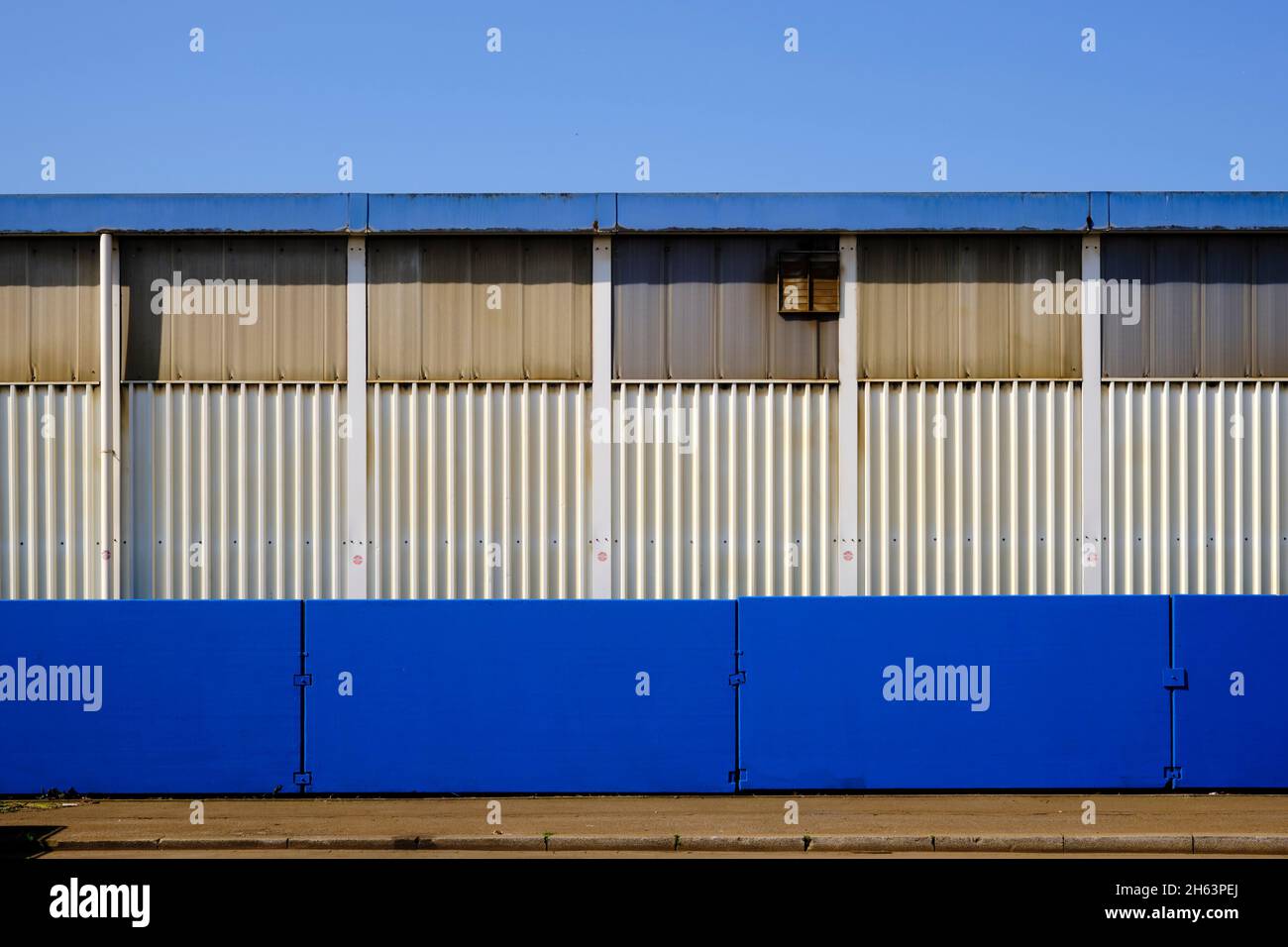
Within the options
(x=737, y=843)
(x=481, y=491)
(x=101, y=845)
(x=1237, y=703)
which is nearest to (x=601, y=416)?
(x=481, y=491)

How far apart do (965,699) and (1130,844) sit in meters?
2.17

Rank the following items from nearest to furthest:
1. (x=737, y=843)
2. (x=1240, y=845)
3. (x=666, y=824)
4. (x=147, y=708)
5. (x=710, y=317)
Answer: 1. (x=1240, y=845)
2. (x=737, y=843)
3. (x=666, y=824)
4. (x=147, y=708)
5. (x=710, y=317)

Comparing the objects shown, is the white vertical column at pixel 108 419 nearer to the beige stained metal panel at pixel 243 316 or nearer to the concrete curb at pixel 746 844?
the beige stained metal panel at pixel 243 316

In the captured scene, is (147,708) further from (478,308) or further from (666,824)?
(478,308)

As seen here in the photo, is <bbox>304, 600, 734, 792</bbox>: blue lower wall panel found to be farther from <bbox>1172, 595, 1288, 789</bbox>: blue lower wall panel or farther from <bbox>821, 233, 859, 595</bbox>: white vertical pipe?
<bbox>1172, 595, 1288, 789</bbox>: blue lower wall panel

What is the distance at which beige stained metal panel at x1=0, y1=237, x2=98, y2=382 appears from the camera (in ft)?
44.1

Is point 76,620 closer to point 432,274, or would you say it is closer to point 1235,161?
point 432,274

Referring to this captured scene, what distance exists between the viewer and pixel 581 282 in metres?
13.4

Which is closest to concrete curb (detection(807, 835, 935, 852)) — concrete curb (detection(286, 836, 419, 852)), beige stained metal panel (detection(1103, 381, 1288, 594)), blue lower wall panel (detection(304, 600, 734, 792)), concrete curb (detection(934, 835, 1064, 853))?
concrete curb (detection(934, 835, 1064, 853))

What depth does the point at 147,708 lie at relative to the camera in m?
11.4

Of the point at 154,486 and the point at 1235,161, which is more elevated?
the point at 1235,161

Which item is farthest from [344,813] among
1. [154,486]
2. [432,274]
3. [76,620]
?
[432,274]

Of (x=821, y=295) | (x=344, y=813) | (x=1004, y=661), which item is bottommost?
(x=344, y=813)
